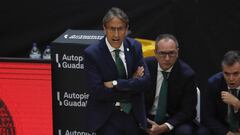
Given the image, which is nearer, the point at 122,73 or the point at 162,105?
the point at 122,73

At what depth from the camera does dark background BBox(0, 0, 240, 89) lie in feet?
15.8

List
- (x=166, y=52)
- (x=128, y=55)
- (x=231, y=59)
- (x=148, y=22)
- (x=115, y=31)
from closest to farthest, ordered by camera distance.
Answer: (x=115, y=31) → (x=128, y=55) → (x=231, y=59) → (x=166, y=52) → (x=148, y=22)

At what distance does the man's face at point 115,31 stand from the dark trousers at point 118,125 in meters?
0.49

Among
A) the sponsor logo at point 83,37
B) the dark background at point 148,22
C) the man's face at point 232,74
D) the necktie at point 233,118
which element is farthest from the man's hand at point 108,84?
the dark background at point 148,22

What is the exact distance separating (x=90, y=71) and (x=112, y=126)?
0.41 m

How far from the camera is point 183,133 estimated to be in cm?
389

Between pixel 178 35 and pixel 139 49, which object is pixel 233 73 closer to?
pixel 139 49

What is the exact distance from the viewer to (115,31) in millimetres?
3393

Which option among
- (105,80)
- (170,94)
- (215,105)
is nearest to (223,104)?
(215,105)

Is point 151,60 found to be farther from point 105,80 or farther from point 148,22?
point 148,22

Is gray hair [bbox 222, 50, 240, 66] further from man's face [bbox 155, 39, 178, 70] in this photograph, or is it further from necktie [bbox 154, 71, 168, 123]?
necktie [bbox 154, 71, 168, 123]

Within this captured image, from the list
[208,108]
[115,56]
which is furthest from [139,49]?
[208,108]

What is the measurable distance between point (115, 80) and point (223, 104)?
0.98m

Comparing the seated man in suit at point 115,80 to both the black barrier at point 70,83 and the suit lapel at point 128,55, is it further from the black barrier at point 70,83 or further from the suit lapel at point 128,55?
the black barrier at point 70,83
